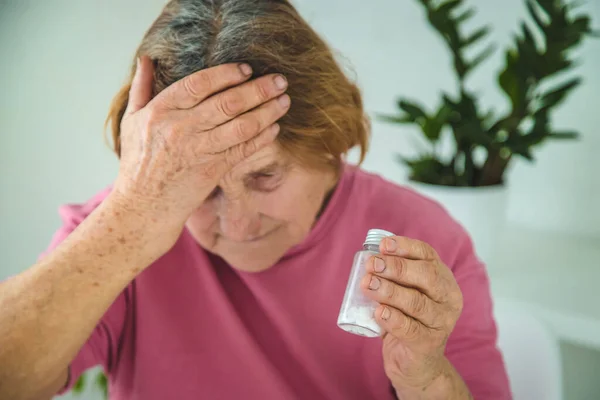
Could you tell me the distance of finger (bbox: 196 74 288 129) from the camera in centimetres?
67

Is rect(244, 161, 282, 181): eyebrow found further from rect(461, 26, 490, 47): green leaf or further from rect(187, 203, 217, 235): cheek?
rect(461, 26, 490, 47): green leaf

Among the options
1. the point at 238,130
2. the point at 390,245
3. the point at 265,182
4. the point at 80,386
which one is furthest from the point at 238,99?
the point at 80,386

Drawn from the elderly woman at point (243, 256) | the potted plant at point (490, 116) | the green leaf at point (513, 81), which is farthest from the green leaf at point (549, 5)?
the elderly woman at point (243, 256)

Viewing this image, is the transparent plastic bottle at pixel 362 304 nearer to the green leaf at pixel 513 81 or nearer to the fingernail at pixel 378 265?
the fingernail at pixel 378 265

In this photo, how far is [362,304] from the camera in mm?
614

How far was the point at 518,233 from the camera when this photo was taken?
5.42ft

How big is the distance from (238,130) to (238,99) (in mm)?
41

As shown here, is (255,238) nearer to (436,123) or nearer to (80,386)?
(436,123)

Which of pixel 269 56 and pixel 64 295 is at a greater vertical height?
pixel 269 56

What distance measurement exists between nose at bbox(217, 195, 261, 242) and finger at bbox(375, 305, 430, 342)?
29cm

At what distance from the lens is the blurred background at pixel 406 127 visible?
1321 millimetres

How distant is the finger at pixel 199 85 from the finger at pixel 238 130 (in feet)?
0.15

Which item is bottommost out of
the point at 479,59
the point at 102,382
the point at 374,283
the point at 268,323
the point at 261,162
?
the point at 102,382

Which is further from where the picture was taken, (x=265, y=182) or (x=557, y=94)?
(x=557, y=94)
